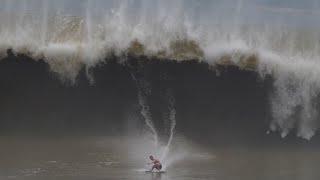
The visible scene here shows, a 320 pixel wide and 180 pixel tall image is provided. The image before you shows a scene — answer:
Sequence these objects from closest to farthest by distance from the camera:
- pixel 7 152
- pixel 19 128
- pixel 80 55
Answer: pixel 7 152
pixel 19 128
pixel 80 55

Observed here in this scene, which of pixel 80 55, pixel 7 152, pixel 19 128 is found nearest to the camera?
pixel 7 152

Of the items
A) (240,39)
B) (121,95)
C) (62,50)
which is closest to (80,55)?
(62,50)

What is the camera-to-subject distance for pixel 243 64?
1470cm

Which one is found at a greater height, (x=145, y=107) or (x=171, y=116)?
(x=145, y=107)

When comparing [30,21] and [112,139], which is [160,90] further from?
[30,21]

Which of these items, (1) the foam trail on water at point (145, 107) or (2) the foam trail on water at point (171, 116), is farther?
(1) the foam trail on water at point (145, 107)

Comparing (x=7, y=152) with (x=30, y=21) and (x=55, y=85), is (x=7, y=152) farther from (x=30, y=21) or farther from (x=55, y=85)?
(x=30, y=21)

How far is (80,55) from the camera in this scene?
46.8 ft

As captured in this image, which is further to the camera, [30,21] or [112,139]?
[30,21]

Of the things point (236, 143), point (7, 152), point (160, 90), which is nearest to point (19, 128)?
point (7, 152)

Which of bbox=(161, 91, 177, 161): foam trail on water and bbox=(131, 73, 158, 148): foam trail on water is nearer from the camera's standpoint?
bbox=(161, 91, 177, 161): foam trail on water

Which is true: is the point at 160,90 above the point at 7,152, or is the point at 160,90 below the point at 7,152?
above

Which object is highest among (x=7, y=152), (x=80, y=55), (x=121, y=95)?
(x=80, y=55)

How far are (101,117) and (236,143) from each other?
9.46ft
